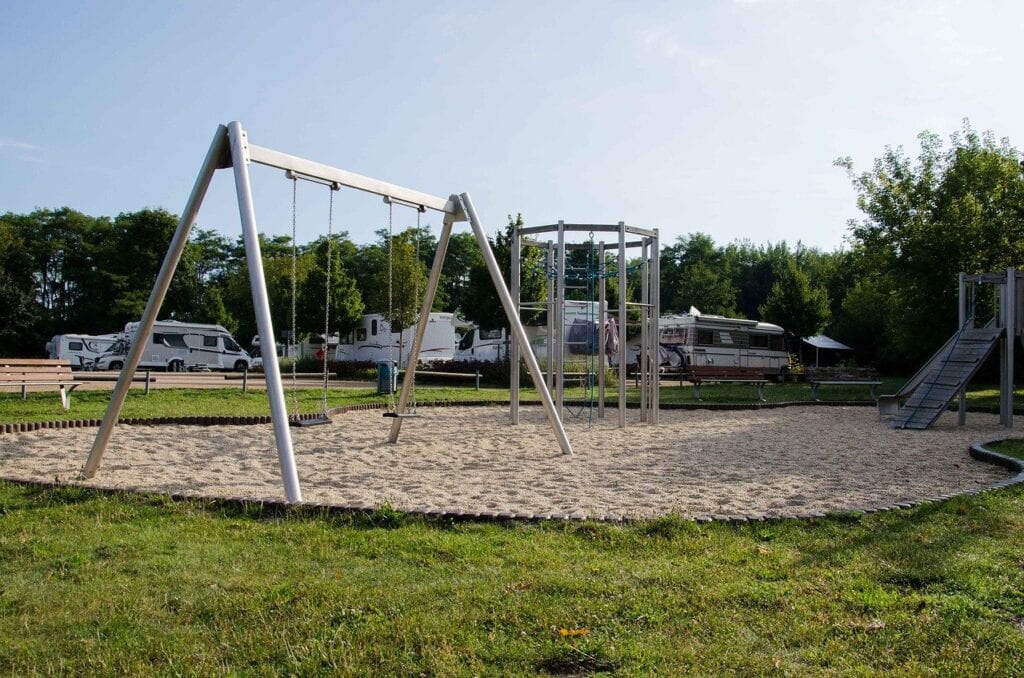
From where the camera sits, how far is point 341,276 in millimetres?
34219

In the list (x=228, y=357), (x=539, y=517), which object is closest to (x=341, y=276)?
(x=228, y=357)

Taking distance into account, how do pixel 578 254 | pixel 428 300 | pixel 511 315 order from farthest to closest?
pixel 578 254 → pixel 428 300 → pixel 511 315

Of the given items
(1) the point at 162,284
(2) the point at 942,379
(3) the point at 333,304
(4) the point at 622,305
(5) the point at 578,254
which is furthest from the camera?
(3) the point at 333,304

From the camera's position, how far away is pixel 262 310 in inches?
237

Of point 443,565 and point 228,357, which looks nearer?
point 443,565

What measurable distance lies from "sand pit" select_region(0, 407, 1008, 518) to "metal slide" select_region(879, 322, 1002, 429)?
438 millimetres

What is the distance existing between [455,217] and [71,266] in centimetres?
5079

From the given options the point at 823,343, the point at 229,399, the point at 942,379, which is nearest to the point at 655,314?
the point at 942,379

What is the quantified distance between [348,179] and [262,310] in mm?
1973

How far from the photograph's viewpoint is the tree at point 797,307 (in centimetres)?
4191

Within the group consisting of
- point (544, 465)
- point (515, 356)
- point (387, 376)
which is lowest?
point (544, 465)

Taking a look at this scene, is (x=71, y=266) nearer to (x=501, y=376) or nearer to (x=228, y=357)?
(x=228, y=357)

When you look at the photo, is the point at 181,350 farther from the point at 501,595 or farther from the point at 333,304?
the point at 501,595

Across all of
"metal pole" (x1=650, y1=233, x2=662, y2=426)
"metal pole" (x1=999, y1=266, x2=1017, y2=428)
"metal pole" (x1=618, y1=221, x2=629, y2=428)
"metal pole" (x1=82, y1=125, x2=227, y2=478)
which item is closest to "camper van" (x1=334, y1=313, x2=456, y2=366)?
"metal pole" (x1=650, y1=233, x2=662, y2=426)
